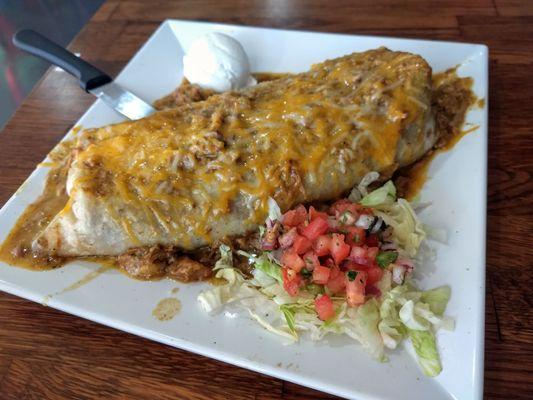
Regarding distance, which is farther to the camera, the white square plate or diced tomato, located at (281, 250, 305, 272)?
diced tomato, located at (281, 250, 305, 272)

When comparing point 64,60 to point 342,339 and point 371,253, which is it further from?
point 342,339

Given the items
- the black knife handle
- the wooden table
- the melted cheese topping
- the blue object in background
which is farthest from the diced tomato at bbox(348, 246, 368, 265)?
the blue object in background

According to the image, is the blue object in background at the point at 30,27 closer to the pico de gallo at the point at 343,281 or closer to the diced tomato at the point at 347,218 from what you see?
the pico de gallo at the point at 343,281

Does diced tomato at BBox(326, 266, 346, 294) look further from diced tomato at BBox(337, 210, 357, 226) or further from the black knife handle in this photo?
the black knife handle

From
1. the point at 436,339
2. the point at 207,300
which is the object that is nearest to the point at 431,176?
the point at 436,339

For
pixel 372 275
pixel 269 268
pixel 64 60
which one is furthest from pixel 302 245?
pixel 64 60

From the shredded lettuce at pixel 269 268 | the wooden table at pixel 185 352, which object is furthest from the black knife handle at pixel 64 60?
the shredded lettuce at pixel 269 268

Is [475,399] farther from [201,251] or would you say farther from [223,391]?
[201,251]
